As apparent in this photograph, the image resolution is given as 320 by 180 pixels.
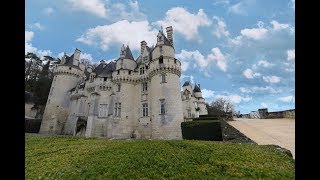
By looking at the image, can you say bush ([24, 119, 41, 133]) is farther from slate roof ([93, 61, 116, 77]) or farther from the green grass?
the green grass

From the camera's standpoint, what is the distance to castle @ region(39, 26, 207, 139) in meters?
34.9

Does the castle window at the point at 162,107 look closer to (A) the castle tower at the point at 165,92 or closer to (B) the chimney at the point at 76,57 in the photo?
(A) the castle tower at the point at 165,92

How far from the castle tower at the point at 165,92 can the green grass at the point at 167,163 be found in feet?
52.3

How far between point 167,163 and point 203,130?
13.3m

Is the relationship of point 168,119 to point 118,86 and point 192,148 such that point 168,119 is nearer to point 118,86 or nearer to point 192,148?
point 118,86

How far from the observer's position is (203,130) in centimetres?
2606

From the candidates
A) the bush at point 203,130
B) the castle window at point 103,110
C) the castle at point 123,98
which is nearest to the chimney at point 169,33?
the castle at point 123,98

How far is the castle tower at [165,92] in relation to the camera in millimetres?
33625

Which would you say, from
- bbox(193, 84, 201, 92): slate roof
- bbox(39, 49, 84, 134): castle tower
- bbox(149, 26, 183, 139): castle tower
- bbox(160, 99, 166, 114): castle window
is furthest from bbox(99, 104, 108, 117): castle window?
bbox(193, 84, 201, 92): slate roof

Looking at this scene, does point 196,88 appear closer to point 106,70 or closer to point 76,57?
point 106,70

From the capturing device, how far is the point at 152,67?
3712 centimetres

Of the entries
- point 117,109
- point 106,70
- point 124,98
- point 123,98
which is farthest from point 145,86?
point 106,70
